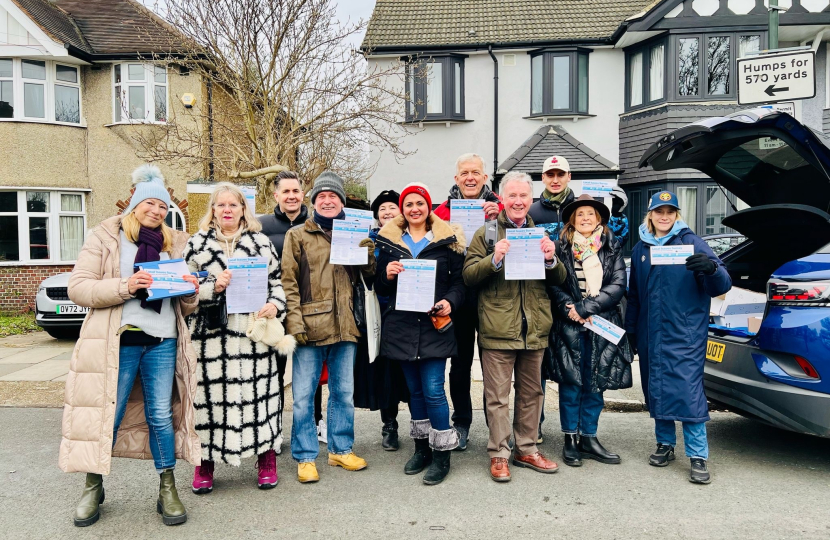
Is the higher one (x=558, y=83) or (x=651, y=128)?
(x=558, y=83)

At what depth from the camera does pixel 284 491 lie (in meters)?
4.15

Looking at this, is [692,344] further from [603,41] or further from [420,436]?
[603,41]

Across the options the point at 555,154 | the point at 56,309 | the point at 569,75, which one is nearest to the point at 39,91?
the point at 56,309

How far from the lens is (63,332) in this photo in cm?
1031

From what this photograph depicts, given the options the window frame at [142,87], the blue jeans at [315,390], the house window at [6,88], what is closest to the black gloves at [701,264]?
the blue jeans at [315,390]

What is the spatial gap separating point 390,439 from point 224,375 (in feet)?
5.50

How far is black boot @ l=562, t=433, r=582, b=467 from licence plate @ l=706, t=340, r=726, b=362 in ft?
4.11

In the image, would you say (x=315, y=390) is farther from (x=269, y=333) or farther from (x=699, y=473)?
(x=699, y=473)

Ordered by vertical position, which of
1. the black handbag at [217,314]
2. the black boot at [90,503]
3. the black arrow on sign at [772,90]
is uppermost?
the black arrow on sign at [772,90]

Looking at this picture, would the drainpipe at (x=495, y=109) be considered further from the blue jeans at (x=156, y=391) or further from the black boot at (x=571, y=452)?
the blue jeans at (x=156, y=391)

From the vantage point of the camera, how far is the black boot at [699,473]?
4.19m

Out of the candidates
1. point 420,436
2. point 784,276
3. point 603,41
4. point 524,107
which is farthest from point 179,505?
point 603,41

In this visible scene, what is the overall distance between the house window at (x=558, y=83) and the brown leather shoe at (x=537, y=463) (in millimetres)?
12889

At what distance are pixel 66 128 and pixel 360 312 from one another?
14.2 m
